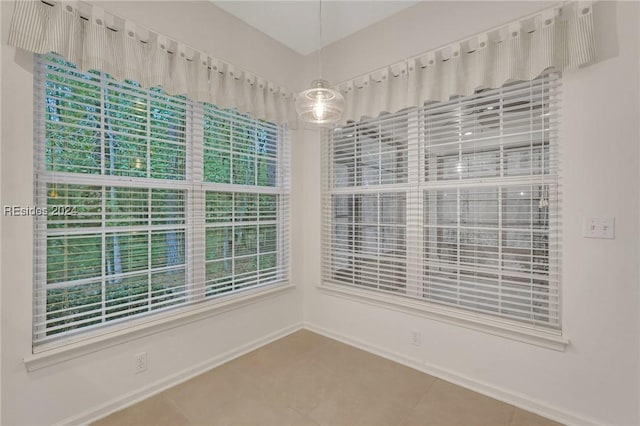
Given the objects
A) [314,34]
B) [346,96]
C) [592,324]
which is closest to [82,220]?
[346,96]

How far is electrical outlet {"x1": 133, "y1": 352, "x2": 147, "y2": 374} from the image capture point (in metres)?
1.98

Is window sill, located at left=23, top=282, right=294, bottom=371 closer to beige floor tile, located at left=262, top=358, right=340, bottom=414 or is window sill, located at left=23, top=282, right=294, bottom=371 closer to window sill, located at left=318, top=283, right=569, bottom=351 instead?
beige floor tile, located at left=262, top=358, right=340, bottom=414

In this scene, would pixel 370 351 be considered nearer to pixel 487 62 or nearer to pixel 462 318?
pixel 462 318

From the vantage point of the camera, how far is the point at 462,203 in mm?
2232

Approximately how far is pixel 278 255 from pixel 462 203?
179 cm

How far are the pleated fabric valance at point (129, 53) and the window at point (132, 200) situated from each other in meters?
0.13

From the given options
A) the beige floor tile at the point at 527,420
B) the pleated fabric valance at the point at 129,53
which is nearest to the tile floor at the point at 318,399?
the beige floor tile at the point at 527,420

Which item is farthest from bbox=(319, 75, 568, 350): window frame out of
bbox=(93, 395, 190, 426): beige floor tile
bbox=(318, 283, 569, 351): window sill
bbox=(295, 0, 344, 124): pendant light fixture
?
bbox=(93, 395, 190, 426): beige floor tile

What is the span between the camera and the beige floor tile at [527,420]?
5.86 feet

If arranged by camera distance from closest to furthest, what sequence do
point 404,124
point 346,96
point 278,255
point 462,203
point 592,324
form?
1. point 592,324
2. point 462,203
3. point 404,124
4. point 346,96
5. point 278,255

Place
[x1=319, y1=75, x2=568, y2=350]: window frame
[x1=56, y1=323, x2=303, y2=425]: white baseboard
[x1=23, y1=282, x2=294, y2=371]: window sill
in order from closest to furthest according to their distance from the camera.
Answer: [x1=23, y1=282, x2=294, y2=371]: window sill → [x1=56, y1=323, x2=303, y2=425]: white baseboard → [x1=319, y1=75, x2=568, y2=350]: window frame

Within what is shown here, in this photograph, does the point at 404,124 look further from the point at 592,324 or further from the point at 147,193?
the point at 147,193

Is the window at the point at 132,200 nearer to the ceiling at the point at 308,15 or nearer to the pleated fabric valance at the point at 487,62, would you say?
the ceiling at the point at 308,15

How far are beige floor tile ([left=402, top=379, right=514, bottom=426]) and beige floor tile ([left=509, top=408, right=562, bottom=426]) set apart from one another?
3 centimetres
